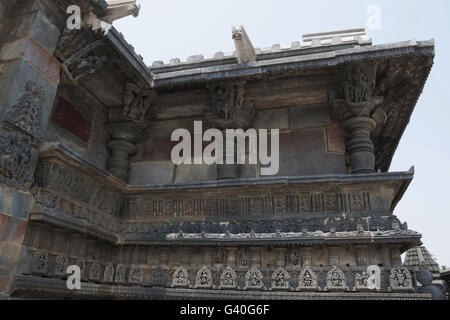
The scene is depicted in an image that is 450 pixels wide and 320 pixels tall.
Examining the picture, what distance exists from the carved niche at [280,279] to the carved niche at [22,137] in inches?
145

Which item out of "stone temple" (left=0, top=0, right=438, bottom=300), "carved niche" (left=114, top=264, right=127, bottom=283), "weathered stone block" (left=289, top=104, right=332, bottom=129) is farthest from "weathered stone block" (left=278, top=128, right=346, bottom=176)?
"carved niche" (left=114, top=264, right=127, bottom=283)

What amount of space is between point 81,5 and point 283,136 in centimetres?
399

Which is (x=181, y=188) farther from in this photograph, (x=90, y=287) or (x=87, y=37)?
(x=87, y=37)

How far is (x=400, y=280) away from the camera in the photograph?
16.3 feet

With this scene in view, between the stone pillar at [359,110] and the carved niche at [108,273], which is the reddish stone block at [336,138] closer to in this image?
the stone pillar at [359,110]

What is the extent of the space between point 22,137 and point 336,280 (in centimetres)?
471

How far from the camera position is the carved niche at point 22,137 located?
4.43 meters

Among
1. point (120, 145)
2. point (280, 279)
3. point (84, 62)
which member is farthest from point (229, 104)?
point (280, 279)

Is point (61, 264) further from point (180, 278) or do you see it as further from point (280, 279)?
point (280, 279)

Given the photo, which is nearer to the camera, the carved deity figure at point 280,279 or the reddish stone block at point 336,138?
the carved deity figure at point 280,279

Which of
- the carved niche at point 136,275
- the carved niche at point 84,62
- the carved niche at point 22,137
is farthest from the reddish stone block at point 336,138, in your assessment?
the carved niche at point 22,137

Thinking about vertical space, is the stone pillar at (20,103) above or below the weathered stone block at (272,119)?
below

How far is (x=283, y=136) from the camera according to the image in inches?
267
